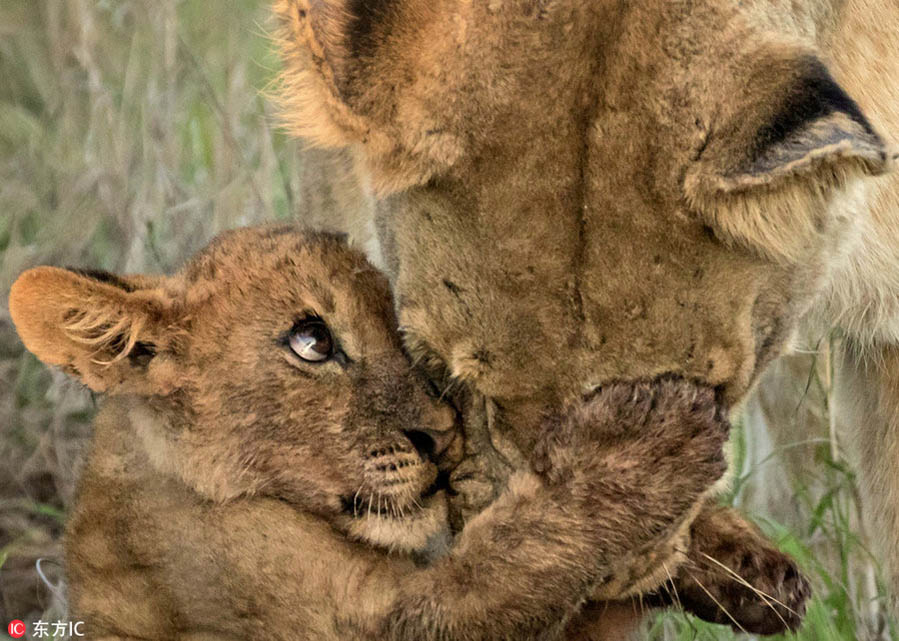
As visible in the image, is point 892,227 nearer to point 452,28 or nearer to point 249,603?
point 452,28

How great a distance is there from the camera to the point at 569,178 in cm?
228

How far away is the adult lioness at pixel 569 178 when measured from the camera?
2230 mm

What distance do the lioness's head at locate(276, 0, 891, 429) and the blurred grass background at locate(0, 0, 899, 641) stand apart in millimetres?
1256

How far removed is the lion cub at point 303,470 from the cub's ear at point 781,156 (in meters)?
0.30

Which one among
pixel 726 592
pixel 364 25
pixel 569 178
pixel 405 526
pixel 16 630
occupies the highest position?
pixel 364 25

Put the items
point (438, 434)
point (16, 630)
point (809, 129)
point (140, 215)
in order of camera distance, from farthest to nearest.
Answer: point (140, 215) < point (16, 630) < point (438, 434) < point (809, 129)

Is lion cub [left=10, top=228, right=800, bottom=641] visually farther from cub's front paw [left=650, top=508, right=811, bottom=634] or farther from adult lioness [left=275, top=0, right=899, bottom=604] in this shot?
cub's front paw [left=650, top=508, right=811, bottom=634]

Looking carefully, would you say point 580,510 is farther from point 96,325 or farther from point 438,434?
point 96,325

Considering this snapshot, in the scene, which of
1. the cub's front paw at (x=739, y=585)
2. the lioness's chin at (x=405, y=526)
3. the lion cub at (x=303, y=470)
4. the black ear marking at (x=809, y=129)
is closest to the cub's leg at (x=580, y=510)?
the lion cub at (x=303, y=470)

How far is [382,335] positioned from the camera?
255 centimetres

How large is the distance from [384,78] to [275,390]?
602mm

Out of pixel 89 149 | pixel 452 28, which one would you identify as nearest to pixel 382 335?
pixel 452 28

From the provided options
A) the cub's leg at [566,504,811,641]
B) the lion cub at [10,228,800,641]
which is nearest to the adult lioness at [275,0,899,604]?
the lion cub at [10,228,800,641]

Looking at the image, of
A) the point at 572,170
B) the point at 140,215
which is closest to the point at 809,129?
the point at 572,170
